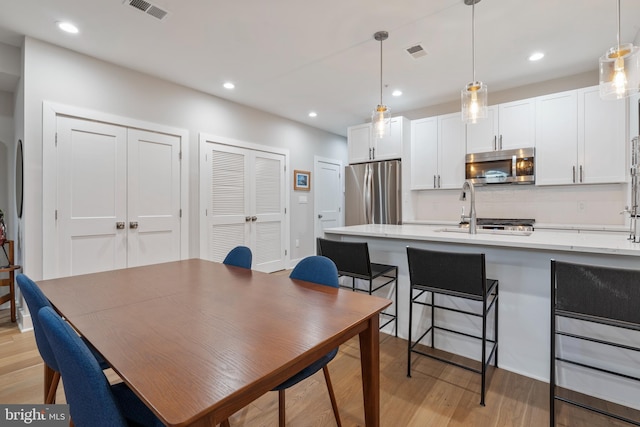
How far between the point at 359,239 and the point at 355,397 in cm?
133

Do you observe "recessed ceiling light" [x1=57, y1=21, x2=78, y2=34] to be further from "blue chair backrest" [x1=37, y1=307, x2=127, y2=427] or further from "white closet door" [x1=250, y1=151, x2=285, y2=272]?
"blue chair backrest" [x1=37, y1=307, x2=127, y2=427]

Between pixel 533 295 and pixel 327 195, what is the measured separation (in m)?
4.38

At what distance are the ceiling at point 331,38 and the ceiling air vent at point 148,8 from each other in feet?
0.14

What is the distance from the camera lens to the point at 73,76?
297 cm

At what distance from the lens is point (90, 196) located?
122 inches

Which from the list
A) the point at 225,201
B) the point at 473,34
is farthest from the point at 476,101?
the point at 225,201

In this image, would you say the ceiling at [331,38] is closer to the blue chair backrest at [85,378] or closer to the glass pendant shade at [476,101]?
the glass pendant shade at [476,101]

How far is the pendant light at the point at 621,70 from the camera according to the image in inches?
69.4

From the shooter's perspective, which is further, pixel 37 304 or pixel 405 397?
pixel 405 397

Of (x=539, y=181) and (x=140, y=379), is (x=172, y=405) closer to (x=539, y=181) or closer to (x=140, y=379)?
(x=140, y=379)

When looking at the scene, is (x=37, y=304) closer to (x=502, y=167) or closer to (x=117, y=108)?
(x=117, y=108)

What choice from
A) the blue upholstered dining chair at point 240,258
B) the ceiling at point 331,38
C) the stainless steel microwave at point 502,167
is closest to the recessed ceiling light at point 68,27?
the ceiling at point 331,38

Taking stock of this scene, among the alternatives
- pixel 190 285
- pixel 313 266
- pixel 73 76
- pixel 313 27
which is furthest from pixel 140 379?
pixel 73 76

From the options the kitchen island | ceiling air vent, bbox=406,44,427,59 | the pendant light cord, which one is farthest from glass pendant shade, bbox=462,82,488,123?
the kitchen island
